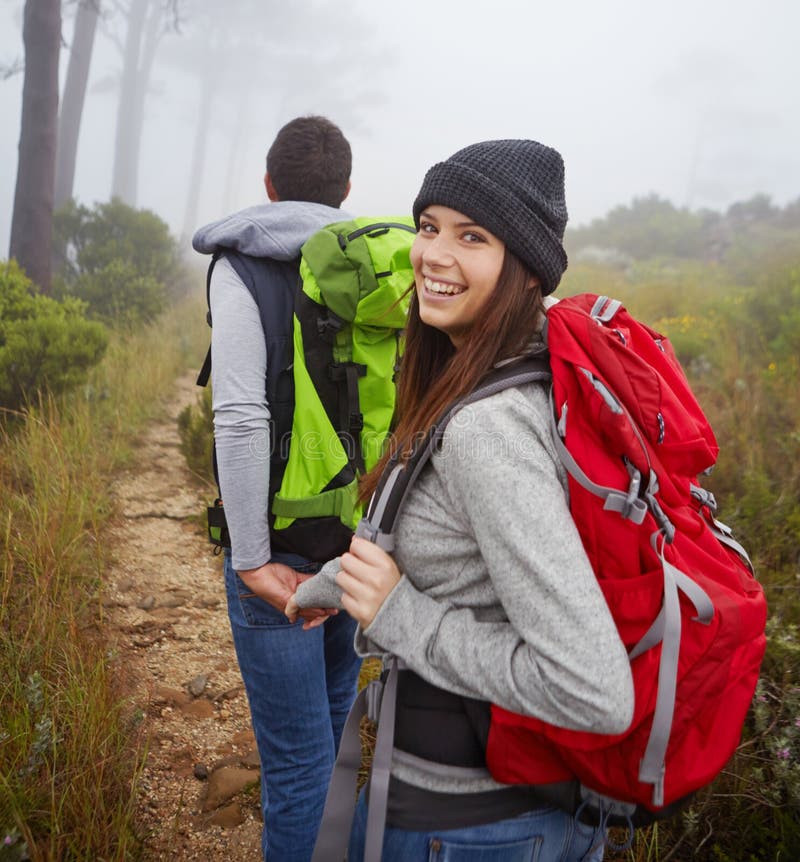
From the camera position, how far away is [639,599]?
85 centimetres

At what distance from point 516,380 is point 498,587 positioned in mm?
319

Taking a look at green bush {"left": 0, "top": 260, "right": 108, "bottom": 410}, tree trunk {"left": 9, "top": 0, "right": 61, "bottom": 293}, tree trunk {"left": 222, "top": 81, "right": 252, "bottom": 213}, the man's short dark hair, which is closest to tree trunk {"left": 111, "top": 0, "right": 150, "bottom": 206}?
tree trunk {"left": 9, "top": 0, "right": 61, "bottom": 293}

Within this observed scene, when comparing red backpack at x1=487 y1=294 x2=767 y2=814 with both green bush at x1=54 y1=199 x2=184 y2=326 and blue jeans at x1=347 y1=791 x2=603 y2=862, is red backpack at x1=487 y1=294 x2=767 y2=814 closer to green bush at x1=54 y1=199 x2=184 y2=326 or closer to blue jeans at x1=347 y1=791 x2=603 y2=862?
blue jeans at x1=347 y1=791 x2=603 y2=862

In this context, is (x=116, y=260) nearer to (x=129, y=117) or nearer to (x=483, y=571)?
(x=483, y=571)

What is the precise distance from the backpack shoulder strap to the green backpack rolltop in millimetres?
538

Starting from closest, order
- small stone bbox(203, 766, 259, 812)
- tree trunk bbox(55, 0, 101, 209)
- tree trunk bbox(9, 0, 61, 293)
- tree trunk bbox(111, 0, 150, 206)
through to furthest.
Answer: small stone bbox(203, 766, 259, 812) < tree trunk bbox(9, 0, 61, 293) < tree trunk bbox(55, 0, 101, 209) < tree trunk bbox(111, 0, 150, 206)

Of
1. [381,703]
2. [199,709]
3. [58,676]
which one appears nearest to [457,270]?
[381,703]

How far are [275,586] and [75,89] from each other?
14434mm

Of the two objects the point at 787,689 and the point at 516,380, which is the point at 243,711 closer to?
the point at 787,689

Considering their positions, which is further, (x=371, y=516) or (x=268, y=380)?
(x=268, y=380)

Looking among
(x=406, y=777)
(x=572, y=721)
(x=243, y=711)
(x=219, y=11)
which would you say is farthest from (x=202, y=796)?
(x=219, y=11)

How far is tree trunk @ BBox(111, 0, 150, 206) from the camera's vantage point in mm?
19828

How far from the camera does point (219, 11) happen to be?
2945cm

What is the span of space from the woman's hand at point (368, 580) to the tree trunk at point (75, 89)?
13.3 meters
